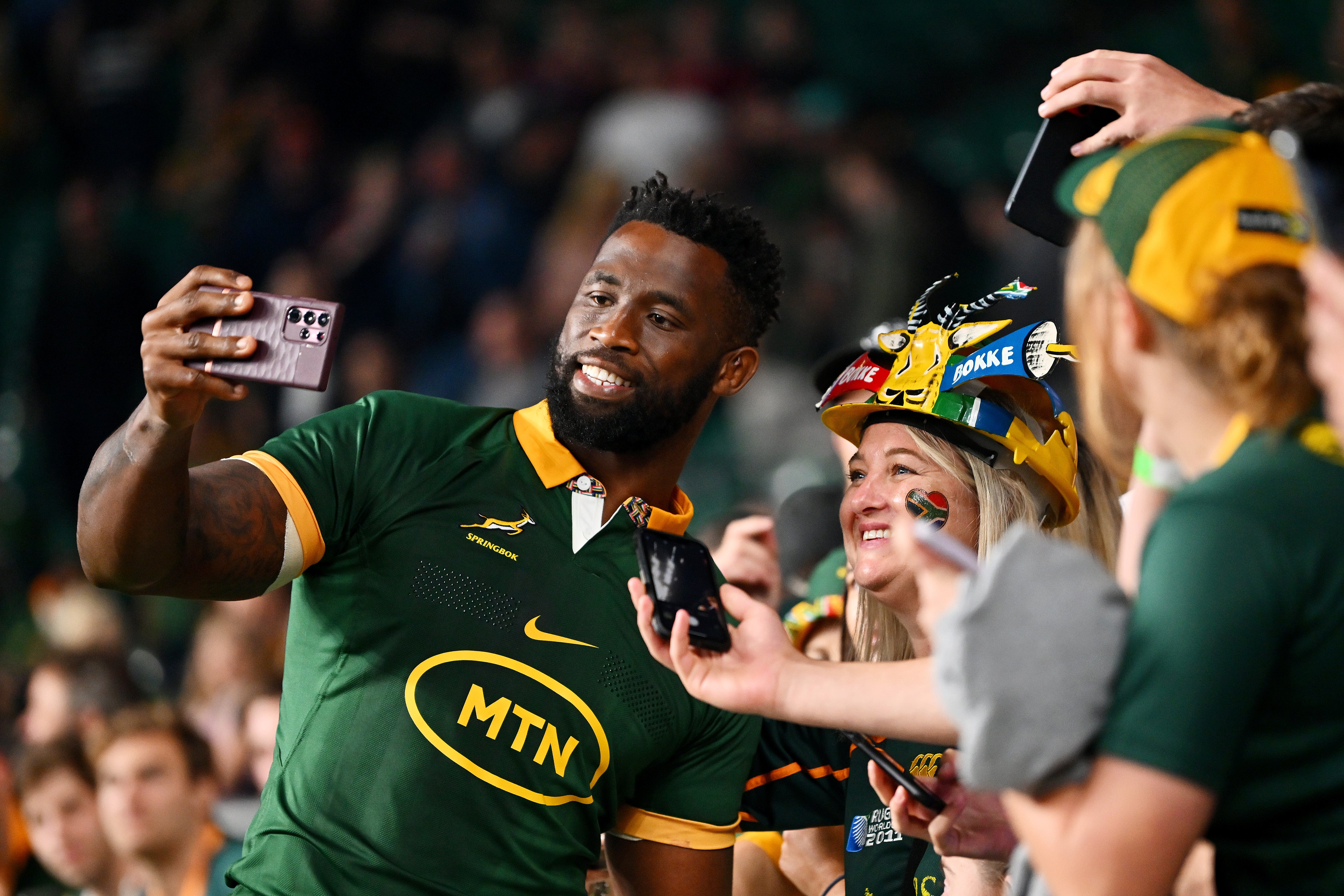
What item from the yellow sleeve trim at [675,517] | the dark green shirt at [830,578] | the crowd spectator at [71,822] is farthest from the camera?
the crowd spectator at [71,822]

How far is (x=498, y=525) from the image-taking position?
2545mm

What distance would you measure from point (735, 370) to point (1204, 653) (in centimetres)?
177

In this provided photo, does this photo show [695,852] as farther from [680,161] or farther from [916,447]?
[680,161]

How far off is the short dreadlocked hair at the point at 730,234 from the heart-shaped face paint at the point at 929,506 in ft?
1.74

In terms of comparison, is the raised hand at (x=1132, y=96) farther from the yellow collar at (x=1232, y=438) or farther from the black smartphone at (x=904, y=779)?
the black smartphone at (x=904, y=779)

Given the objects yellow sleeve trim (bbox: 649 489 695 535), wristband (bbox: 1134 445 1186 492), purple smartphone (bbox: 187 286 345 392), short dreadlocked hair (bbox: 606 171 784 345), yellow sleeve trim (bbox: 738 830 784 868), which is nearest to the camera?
wristband (bbox: 1134 445 1186 492)

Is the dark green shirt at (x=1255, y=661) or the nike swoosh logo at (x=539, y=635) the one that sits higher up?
the dark green shirt at (x=1255, y=661)

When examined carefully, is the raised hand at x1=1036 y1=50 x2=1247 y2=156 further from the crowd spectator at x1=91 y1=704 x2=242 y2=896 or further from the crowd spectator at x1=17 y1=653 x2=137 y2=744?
the crowd spectator at x1=17 y1=653 x2=137 y2=744

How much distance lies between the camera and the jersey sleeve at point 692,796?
2.66m

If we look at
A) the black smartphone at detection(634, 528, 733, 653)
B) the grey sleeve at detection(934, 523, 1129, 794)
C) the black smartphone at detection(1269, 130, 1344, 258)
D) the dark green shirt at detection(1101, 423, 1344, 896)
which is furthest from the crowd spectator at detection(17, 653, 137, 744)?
the black smartphone at detection(1269, 130, 1344, 258)

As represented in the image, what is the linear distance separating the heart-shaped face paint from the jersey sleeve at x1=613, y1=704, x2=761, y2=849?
0.58 metres

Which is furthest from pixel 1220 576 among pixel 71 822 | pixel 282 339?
pixel 71 822

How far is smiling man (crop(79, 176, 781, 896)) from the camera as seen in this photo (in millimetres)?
2152

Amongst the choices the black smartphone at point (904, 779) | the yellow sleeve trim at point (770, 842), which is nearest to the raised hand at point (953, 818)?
the black smartphone at point (904, 779)
